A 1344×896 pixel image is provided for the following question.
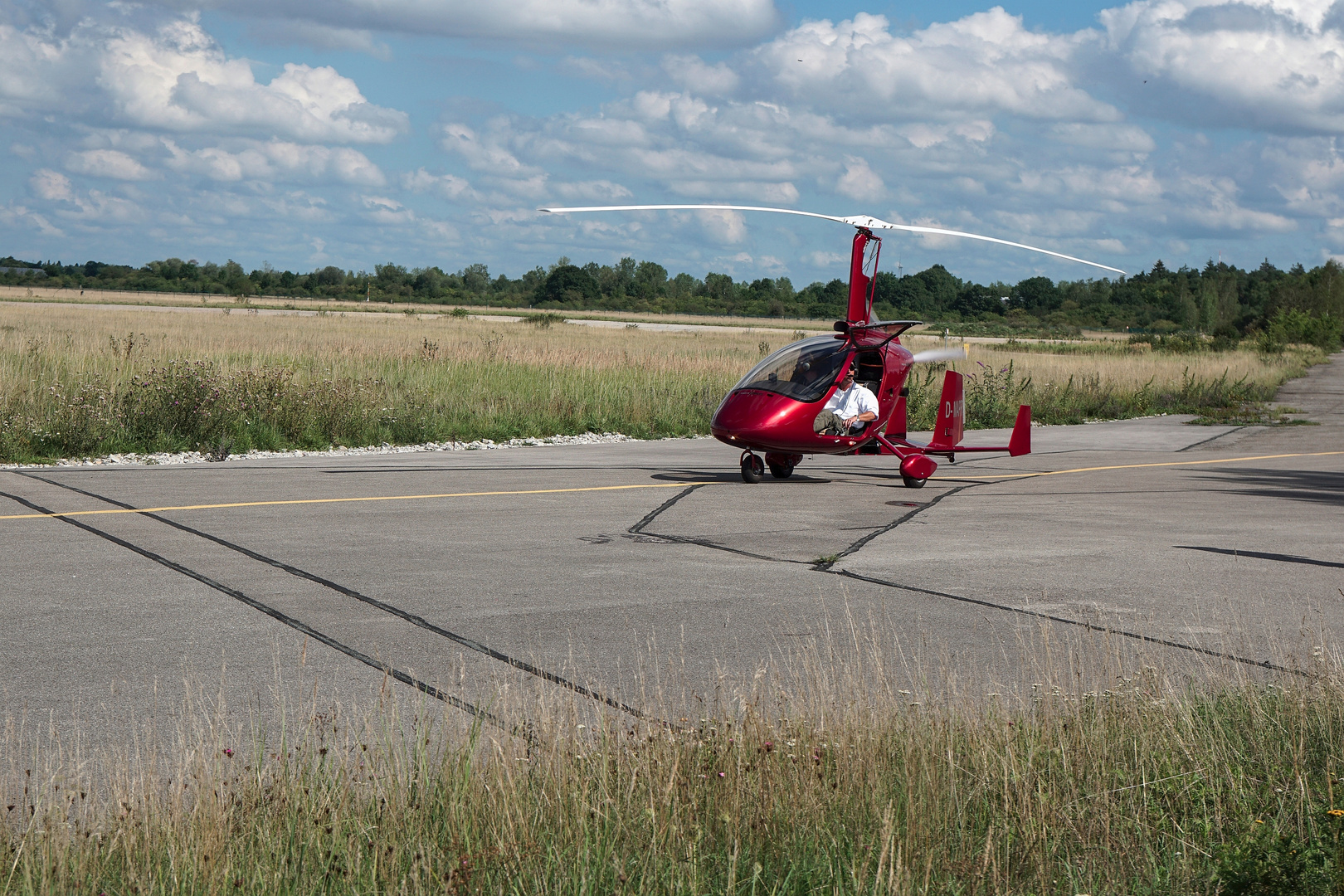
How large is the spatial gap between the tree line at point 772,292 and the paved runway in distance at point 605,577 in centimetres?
9707

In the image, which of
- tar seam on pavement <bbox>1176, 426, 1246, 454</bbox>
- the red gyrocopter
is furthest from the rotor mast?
tar seam on pavement <bbox>1176, 426, 1246, 454</bbox>

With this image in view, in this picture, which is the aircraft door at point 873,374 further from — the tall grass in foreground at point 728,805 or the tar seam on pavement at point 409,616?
the tall grass in foreground at point 728,805

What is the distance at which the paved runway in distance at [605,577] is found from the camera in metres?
6.36

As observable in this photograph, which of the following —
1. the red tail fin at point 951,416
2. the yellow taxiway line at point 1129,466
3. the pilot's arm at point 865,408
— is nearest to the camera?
the pilot's arm at point 865,408

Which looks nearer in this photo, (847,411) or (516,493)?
(516,493)

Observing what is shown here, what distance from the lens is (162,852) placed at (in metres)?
3.66

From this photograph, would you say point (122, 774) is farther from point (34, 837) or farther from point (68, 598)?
point (68, 598)

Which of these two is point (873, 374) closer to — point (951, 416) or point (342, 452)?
point (951, 416)

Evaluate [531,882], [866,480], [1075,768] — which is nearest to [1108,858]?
[1075,768]

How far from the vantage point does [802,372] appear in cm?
1465

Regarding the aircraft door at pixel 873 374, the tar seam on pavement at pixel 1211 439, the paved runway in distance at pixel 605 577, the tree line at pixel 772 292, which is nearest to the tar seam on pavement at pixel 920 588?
the paved runway in distance at pixel 605 577

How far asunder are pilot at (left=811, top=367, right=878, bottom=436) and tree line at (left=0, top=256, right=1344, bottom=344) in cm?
9544

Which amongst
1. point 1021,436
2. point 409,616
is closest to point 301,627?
point 409,616

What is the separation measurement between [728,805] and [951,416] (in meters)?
12.5
